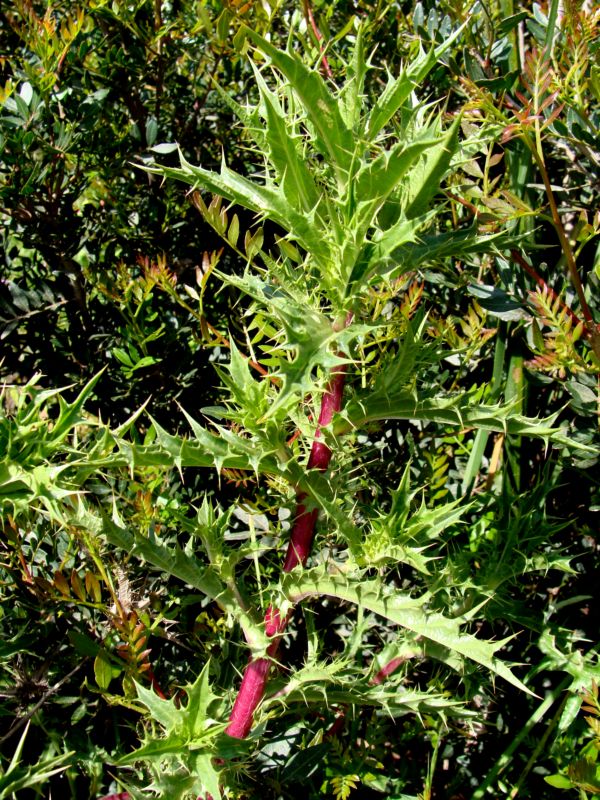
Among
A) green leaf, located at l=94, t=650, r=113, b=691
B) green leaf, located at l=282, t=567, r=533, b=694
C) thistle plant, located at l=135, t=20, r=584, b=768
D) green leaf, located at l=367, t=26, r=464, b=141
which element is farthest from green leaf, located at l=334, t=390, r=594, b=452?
green leaf, located at l=94, t=650, r=113, b=691

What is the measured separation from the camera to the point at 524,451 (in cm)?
152

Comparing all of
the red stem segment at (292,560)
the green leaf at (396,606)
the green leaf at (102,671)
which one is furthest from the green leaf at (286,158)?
the green leaf at (102,671)

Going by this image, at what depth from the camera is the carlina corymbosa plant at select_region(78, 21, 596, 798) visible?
0.82 metres

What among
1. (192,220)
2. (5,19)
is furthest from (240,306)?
(5,19)

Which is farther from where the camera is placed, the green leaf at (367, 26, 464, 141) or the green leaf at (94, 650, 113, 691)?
the green leaf at (94, 650, 113, 691)

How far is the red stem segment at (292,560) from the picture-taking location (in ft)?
3.15

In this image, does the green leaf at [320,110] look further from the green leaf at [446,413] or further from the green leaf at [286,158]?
the green leaf at [446,413]

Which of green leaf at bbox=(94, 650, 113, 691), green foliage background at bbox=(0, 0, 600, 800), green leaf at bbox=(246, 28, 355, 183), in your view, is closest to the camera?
green leaf at bbox=(246, 28, 355, 183)

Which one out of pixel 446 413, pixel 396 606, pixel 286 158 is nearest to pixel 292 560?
pixel 396 606

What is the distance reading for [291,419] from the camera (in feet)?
3.21

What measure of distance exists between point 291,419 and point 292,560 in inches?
7.4

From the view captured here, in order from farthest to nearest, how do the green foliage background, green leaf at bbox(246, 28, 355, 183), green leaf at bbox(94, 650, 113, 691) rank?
1. green leaf at bbox(94, 650, 113, 691)
2. the green foliage background
3. green leaf at bbox(246, 28, 355, 183)

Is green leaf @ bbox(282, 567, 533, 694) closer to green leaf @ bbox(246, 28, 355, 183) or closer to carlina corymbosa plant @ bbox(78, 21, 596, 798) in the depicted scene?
carlina corymbosa plant @ bbox(78, 21, 596, 798)

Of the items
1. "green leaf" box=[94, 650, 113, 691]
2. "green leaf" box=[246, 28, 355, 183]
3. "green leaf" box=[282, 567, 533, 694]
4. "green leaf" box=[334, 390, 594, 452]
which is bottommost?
"green leaf" box=[94, 650, 113, 691]
